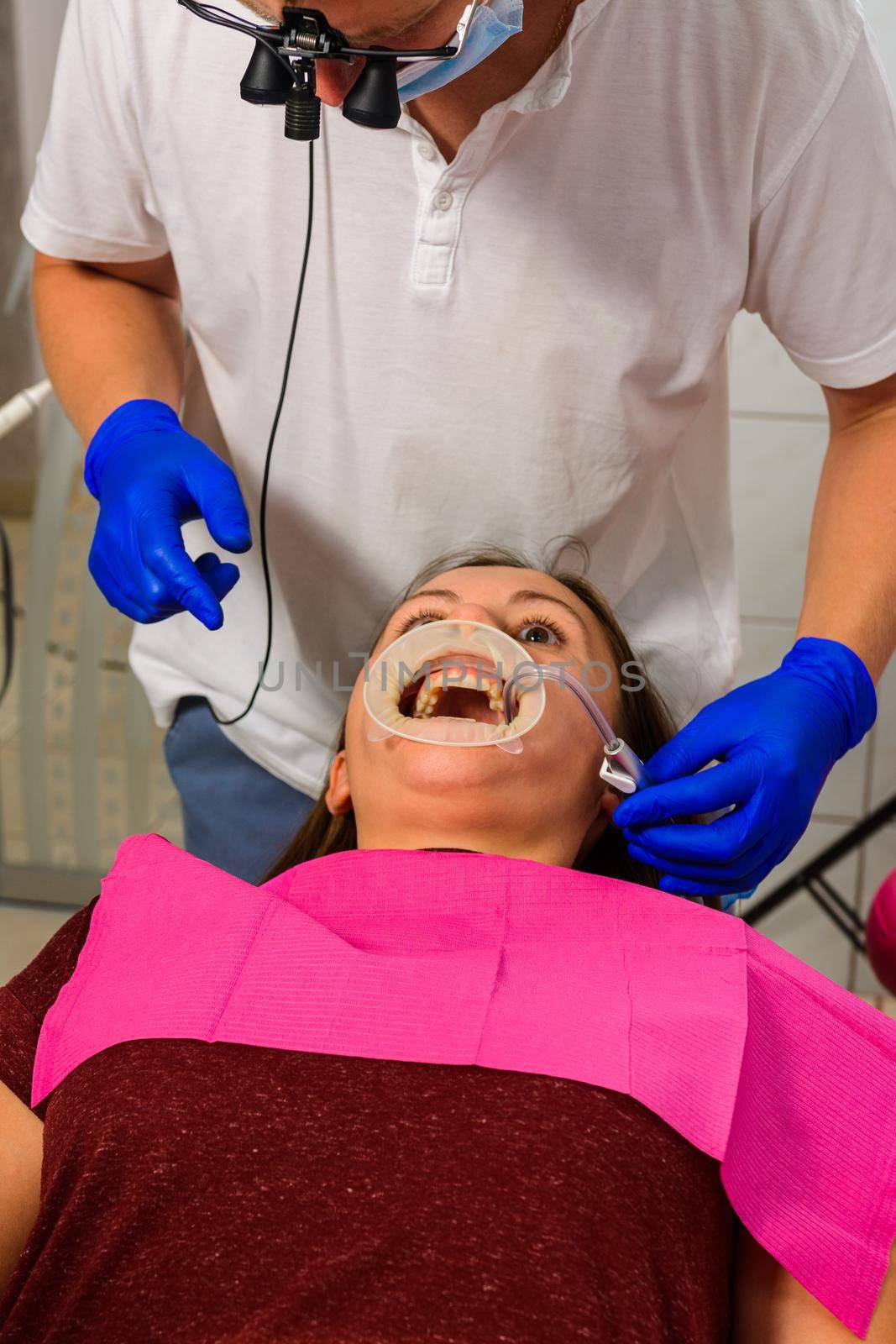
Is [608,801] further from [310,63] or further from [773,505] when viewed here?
[773,505]

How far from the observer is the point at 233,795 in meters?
1.74

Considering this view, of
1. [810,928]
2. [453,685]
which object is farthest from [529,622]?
[810,928]

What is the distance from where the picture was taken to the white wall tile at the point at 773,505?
8.86 ft

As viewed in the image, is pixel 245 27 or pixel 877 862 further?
pixel 877 862

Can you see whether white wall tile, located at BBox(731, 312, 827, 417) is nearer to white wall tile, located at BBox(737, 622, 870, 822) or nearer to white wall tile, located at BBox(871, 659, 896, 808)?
white wall tile, located at BBox(737, 622, 870, 822)

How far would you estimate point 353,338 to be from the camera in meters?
1.45

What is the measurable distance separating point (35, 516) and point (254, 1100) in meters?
1.81

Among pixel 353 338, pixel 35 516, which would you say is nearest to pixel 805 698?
pixel 353 338

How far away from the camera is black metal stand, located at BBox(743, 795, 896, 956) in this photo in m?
2.68

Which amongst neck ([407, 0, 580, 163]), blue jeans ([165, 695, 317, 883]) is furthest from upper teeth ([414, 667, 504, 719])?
neck ([407, 0, 580, 163])

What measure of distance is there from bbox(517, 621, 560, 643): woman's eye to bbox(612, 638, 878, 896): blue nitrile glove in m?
0.20

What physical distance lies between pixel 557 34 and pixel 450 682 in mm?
683

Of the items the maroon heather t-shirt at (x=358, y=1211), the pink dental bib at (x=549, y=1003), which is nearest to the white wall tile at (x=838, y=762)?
the pink dental bib at (x=549, y=1003)

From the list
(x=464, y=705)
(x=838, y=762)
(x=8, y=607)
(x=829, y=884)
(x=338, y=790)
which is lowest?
(x=829, y=884)
